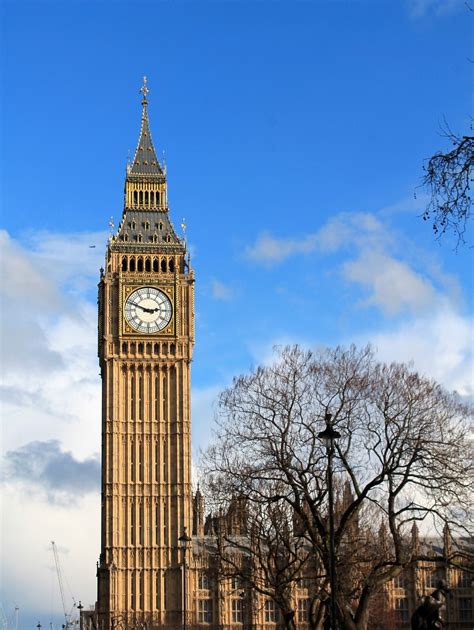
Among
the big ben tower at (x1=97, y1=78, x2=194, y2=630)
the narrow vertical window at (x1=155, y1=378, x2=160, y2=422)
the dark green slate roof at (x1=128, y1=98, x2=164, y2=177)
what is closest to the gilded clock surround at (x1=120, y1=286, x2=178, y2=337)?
the big ben tower at (x1=97, y1=78, x2=194, y2=630)

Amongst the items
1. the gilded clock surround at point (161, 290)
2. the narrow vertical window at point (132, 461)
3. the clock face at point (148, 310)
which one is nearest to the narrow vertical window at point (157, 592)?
the narrow vertical window at point (132, 461)

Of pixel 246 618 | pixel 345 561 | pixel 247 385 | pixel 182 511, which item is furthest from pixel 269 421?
pixel 246 618

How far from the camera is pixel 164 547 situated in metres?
125

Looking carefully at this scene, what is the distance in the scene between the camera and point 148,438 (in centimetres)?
12769

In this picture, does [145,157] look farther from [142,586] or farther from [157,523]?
[142,586]

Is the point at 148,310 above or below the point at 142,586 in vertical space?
above

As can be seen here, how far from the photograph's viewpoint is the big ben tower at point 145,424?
124 metres

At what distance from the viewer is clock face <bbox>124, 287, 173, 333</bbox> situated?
420ft

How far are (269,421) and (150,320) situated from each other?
77092mm

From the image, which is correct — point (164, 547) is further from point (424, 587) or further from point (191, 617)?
point (424, 587)

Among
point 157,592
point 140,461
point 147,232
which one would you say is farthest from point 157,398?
point 157,592

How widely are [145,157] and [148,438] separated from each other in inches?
1274

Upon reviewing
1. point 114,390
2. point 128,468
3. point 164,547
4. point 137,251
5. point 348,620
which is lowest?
point 348,620

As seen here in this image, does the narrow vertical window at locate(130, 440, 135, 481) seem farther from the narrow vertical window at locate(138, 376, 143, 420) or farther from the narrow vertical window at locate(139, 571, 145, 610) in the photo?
the narrow vertical window at locate(139, 571, 145, 610)
